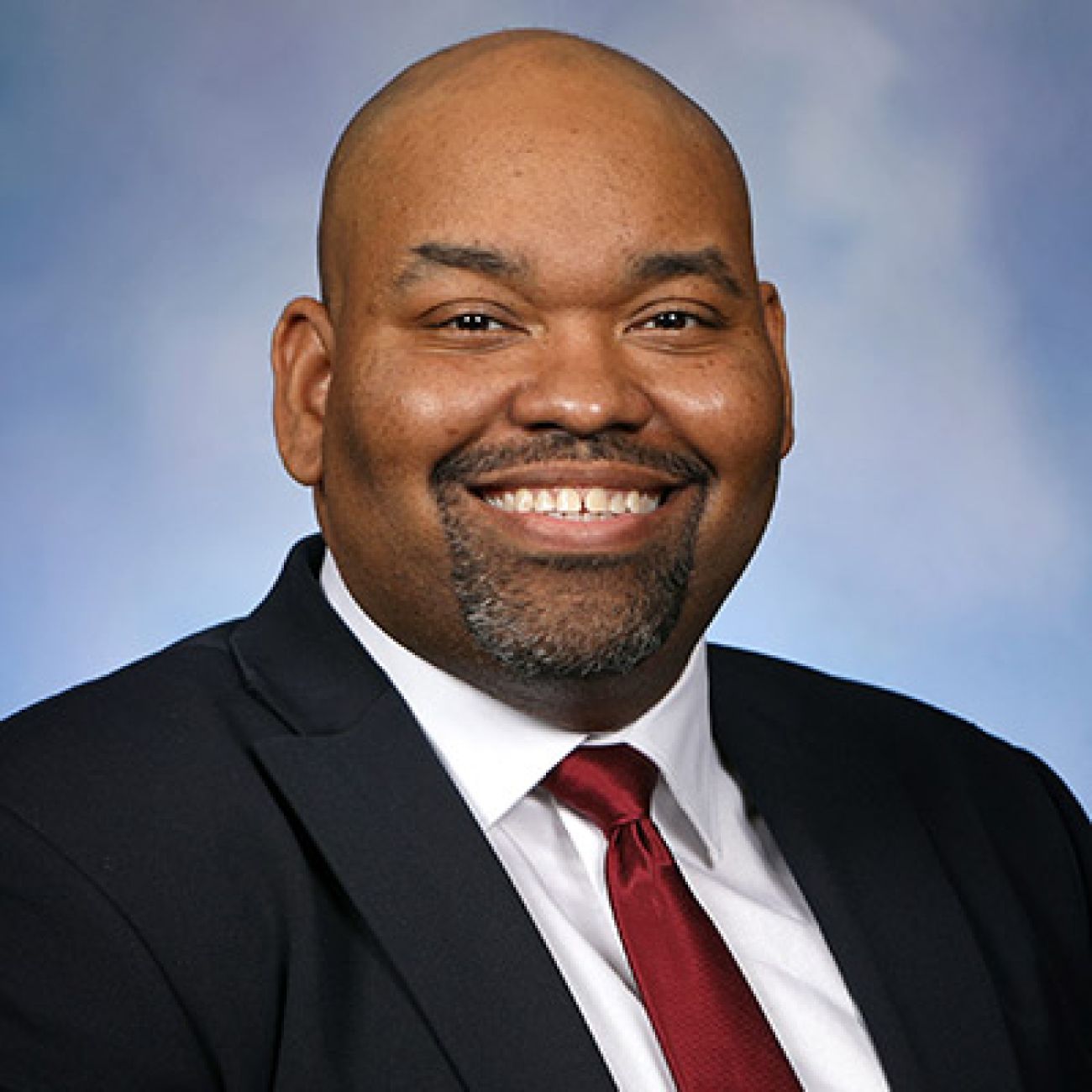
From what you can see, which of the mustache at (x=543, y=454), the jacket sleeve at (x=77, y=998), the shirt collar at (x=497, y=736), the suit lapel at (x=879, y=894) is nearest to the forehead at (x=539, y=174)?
the mustache at (x=543, y=454)

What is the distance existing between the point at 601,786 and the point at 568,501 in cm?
40

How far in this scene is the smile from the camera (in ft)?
8.87

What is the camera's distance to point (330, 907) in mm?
2520

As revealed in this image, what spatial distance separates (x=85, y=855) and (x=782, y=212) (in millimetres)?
3081

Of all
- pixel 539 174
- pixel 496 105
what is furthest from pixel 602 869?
pixel 496 105

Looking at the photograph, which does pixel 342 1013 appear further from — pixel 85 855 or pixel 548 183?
pixel 548 183

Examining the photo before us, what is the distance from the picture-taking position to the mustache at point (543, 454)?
8.69ft

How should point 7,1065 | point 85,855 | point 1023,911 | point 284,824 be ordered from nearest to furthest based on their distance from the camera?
1. point 7,1065
2. point 85,855
3. point 284,824
4. point 1023,911

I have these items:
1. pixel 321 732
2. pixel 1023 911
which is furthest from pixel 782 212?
pixel 321 732

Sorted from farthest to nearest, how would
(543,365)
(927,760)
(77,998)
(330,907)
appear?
(927,760)
(543,365)
(330,907)
(77,998)

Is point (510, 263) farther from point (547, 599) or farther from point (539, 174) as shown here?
point (547, 599)

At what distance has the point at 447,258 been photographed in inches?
106

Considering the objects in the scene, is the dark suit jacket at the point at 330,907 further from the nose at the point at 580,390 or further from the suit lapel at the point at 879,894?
the nose at the point at 580,390

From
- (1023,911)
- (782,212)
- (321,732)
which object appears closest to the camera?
(321,732)
